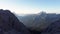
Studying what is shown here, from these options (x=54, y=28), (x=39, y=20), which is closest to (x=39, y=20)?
(x=39, y=20)

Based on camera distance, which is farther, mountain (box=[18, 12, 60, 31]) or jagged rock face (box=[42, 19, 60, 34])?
mountain (box=[18, 12, 60, 31])

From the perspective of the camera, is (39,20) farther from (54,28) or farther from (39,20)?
(54,28)

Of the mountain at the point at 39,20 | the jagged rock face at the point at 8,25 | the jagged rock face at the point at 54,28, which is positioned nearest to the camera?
the jagged rock face at the point at 8,25

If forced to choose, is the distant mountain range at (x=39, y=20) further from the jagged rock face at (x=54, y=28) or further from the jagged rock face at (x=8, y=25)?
the jagged rock face at (x=8, y=25)

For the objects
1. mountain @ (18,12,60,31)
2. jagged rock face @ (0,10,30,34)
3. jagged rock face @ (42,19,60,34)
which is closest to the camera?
jagged rock face @ (0,10,30,34)

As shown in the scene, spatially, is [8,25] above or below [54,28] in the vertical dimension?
above

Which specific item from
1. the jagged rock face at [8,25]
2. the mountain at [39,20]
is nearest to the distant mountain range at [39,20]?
the mountain at [39,20]

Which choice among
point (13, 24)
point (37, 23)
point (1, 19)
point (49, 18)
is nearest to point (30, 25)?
point (37, 23)

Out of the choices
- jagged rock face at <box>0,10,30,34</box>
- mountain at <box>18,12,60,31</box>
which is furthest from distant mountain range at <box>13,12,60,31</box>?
jagged rock face at <box>0,10,30,34</box>

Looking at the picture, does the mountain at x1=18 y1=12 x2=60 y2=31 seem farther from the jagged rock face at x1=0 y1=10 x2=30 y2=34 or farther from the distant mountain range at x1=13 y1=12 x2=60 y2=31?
the jagged rock face at x1=0 y1=10 x2=30 y2=34

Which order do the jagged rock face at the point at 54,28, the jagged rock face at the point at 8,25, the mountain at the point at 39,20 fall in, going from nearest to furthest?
the jagged rock face at the point at 8,25
the jagged rock face at the point at 54,28
the mountain at the point at 39,20

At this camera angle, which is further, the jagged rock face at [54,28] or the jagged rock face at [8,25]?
the jagged rock face at [54,28]
